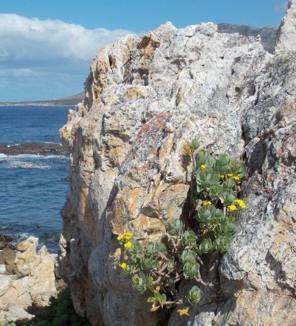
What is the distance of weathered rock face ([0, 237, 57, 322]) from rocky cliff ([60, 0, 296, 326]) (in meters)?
7.38

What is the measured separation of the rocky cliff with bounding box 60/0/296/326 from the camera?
5.79 meters

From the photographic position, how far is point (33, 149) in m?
76.6

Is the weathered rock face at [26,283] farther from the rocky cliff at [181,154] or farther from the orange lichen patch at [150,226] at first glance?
the orange lichen patch at [150,226]

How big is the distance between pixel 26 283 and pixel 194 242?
48.3 feet

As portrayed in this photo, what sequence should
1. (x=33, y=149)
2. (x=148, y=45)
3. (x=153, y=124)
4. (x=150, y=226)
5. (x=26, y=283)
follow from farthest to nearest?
1. (x=33, y=149)
2. (x=26, y=283)
3. (x=148, y=45)
4. (x=153, y=124)
5. (x=150, y=226)

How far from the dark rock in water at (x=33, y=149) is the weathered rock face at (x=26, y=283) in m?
50.7

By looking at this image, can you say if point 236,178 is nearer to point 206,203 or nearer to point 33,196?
point 206,203

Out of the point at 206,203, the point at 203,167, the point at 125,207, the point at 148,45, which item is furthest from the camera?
the point at 148,45

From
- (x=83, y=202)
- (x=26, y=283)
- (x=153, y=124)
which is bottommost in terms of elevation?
(x=26, y=283)

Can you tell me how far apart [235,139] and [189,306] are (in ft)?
7.67

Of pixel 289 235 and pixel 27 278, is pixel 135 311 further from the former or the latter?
pixel 27 278

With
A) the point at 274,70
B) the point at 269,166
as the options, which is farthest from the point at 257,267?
the point at 274,70

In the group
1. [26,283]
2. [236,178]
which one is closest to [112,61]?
[236,178]

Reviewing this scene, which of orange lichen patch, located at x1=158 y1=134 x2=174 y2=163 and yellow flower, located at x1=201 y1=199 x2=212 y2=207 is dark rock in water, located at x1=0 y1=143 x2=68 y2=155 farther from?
yellow flower, located at x1=201 y1=199 x2=212 y2=207
